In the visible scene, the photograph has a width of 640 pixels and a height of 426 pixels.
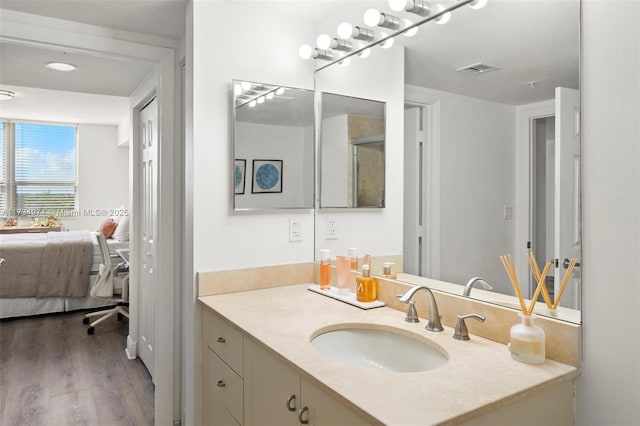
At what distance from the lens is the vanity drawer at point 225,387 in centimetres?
161

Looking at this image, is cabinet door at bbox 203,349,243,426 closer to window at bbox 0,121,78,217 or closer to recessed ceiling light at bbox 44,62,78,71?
recessed ceiling light at bbox 44,62,78,71

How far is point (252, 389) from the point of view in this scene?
59.2 inches

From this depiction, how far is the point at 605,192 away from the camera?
116cm

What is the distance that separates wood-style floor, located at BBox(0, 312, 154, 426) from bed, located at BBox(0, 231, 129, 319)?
1.06ft

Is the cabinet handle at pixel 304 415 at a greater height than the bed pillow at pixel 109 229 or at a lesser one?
lesser

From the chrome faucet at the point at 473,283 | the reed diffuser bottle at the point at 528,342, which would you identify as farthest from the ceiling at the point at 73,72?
the reed diffuser bottle at the point at 528,342

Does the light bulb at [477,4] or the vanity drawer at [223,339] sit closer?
the light bulb at [477,4]

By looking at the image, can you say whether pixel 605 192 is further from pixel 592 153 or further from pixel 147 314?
pixel 147 314

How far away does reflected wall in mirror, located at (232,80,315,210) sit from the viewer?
6.76 ft

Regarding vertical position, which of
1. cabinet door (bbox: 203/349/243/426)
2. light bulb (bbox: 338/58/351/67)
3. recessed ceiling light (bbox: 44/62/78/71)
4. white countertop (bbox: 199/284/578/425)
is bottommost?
cabinet door (bbox: 203/349/243/426)

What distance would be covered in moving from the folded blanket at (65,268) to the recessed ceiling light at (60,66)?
2347 millimetres

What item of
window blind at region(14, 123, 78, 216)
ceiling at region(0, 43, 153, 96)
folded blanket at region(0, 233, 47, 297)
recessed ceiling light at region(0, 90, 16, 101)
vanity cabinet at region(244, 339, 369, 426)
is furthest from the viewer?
window blind at region(14, 123, 78, 216)

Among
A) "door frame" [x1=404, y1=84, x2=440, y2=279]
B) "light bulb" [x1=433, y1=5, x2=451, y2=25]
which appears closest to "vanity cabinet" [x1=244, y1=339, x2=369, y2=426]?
"door frame" [x1=404, y1=84, x2=440, y2=279]

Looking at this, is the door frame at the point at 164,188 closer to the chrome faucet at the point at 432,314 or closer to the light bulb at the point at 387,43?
the light bulb at the point at 387,43
